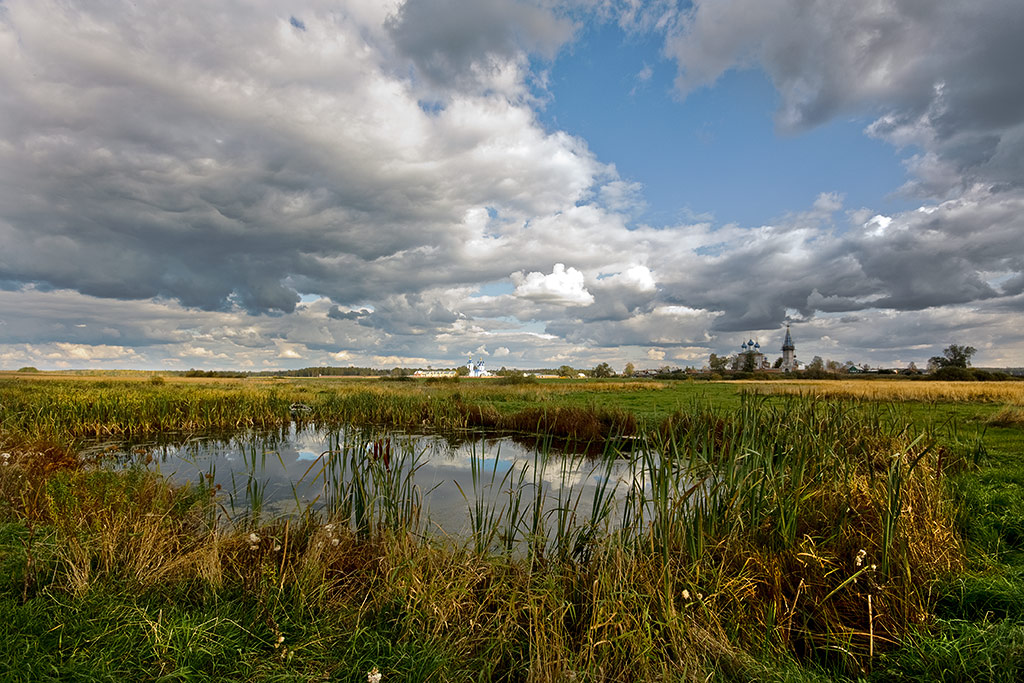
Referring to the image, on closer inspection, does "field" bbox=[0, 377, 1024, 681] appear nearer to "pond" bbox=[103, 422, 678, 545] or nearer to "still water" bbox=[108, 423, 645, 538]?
"pond" bbox=[103, 422, 678, 545]

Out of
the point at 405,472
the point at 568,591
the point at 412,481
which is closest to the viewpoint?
the point at 568,591

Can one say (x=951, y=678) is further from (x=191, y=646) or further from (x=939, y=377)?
(x=939, y=377)

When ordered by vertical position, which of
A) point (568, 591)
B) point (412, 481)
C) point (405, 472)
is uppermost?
point (568, 591)

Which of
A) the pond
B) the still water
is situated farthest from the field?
the still water

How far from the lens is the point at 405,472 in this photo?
1211 cm

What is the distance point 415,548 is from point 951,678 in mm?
4350

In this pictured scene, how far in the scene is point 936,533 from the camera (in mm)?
4898

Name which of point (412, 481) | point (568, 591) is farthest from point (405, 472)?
point (568, 591)

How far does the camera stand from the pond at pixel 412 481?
537 cm

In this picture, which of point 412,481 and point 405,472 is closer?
point 412,481

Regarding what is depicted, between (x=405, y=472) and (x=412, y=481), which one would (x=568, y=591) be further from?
(x=405, y=472)

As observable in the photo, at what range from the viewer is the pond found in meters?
5.37

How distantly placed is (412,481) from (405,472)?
2.07m

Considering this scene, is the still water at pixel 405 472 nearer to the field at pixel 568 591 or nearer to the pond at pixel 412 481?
the pond at pixel 412 481
